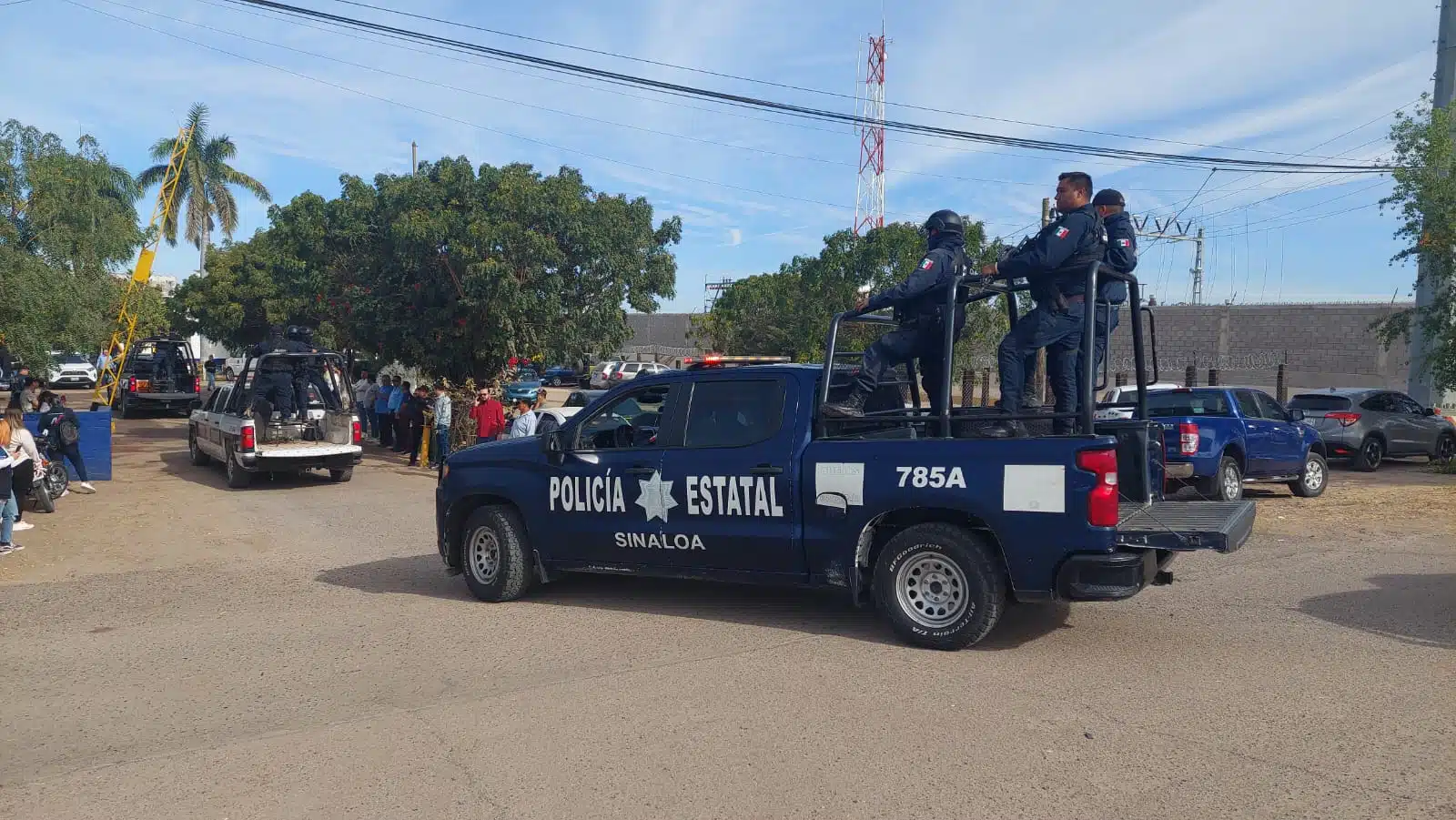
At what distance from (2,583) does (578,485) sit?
5.61 m

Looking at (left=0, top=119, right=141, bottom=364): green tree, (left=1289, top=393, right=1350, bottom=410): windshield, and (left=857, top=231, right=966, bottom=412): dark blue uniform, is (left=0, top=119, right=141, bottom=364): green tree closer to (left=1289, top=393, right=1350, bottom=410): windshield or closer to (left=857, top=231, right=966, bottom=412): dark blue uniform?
(left=857, top=231, right=966, bottom=412): dark blue uniform

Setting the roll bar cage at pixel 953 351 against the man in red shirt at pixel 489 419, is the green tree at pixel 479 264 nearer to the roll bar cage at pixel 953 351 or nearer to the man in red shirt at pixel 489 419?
the man in red shirt at pixel 489 419

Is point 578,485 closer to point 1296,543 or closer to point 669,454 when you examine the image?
point 669,454

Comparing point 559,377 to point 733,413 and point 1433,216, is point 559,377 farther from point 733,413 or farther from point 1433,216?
point 733,413

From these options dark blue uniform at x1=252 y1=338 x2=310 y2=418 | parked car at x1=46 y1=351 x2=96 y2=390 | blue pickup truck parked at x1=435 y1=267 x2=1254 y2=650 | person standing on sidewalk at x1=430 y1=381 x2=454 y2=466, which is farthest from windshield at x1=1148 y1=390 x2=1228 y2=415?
parked car at x1=46 y1=351 x2=96 y2=390

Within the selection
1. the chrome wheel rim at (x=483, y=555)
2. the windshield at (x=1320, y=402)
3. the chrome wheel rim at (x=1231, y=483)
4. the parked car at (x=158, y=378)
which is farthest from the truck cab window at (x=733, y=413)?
the parked car at (x=158, y=378)

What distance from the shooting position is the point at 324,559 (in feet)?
35.2

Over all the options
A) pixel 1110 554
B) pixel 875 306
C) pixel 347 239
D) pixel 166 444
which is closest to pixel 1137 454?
pixel 1110 554

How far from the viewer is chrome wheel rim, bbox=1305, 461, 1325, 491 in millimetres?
14883

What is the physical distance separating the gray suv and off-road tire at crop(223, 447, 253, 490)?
1685cm

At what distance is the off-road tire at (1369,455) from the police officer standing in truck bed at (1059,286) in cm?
1419

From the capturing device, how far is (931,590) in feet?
22.2

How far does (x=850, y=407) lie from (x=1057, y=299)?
59.1 inches

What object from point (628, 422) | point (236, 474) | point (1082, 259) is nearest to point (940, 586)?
point (1082, 259)
